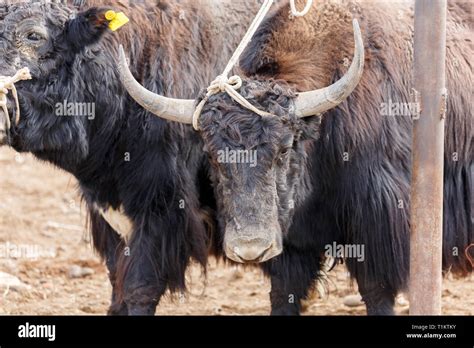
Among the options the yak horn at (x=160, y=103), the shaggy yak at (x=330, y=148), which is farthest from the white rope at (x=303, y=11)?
the yak horn at (x=160, y=103)

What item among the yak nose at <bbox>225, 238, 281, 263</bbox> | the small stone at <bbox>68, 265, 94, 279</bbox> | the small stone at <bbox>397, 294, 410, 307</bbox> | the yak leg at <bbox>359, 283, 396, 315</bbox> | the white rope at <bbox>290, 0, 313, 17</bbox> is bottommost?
the small stone at <bbox>397, 294, 410, 307</bbox>

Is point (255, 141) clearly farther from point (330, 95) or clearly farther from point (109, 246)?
point (109, 246)

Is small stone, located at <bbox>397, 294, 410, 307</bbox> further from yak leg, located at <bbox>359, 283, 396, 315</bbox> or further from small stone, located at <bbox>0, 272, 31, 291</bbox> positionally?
small stone, located at <bbox>0, 272, 31, 291</bbox>

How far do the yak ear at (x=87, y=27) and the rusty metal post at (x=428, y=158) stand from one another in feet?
6.22

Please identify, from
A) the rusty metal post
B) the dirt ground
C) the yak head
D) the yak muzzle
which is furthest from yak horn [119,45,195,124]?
the dirt ground

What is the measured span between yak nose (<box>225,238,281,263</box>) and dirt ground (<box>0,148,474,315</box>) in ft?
4.43

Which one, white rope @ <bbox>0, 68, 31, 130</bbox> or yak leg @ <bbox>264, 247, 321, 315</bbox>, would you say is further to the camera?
yak leg @ <bbox>264, 247, 321, 315</bbox>

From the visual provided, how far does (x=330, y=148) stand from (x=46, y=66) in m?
1.76

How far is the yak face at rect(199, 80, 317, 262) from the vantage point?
5.43m

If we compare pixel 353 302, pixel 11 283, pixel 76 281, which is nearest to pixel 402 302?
pixel 353 302

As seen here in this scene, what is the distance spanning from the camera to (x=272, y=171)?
555cm

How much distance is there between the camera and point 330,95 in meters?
5.58

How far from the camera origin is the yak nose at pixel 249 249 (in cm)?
538

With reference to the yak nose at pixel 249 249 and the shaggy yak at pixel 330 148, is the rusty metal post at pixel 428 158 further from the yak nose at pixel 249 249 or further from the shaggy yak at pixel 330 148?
the yak nose at pixel 249 249
